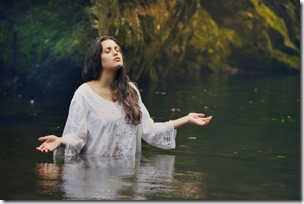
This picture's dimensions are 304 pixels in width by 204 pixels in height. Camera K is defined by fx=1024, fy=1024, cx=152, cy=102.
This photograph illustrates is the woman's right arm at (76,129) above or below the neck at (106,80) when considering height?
below

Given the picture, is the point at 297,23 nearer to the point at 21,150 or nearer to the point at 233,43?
the point at 233,43

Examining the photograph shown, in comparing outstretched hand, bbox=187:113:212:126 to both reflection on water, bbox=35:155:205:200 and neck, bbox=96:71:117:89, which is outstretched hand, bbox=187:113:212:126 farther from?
neck, bbox=96:71:117:89

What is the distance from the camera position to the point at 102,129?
7441 millimetres

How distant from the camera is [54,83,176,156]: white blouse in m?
7.39

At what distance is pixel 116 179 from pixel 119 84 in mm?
1023

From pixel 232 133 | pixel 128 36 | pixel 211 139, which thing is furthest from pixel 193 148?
pixel 128 36

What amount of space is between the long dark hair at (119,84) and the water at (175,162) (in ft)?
1.17

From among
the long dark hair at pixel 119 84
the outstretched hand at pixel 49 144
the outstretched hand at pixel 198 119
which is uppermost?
the long dark hair at pixel 119 84

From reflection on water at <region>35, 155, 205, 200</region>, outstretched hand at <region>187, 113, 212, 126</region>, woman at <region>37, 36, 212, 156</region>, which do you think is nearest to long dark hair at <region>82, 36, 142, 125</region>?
woman at <region>37, 36, 212, 156</region>

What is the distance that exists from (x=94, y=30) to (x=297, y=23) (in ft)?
45.7

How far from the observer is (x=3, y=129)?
9766mm

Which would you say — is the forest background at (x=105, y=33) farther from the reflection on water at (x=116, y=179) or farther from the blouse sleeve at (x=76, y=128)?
the blouse sleeve at (x=76, y=128)

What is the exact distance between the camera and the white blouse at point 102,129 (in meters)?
7.39

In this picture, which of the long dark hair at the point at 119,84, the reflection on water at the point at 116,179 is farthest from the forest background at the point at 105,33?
the long dark hair at the point at 119,84
